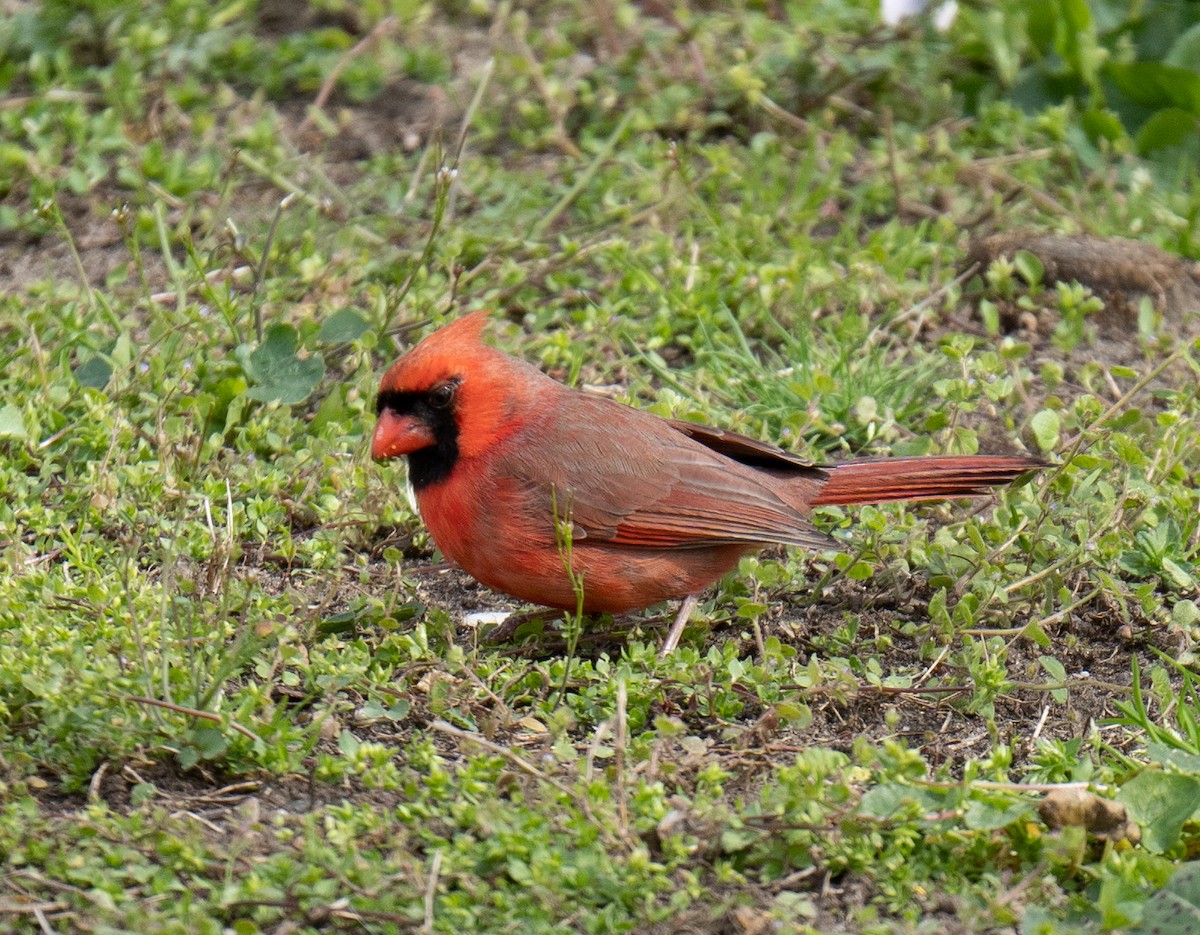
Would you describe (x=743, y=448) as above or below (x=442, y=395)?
below

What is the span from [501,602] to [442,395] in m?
0.60

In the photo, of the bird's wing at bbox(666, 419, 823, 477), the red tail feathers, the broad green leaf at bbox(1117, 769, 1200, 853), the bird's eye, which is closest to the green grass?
the broad green leaf at bbox(1117, 769, 1200, 853)

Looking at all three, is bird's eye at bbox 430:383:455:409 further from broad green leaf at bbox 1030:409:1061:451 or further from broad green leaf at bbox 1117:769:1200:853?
broad green leaf at bbox 1117:769:1200:853

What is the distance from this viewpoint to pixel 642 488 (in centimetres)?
376

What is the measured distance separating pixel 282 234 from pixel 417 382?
174cm

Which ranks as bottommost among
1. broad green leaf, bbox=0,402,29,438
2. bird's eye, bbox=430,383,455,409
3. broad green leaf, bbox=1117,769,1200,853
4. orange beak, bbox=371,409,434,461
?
broad green leaf, bbox=1117,769,1200,853

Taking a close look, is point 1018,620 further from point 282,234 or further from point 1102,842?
point 282,234

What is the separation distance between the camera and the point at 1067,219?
5.59 metres

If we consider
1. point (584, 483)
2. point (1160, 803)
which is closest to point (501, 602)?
point (584, 483)

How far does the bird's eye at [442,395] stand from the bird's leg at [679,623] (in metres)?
0.74

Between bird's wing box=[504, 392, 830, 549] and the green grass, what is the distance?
18cm

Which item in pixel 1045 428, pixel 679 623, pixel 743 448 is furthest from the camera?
pixel 1045 428

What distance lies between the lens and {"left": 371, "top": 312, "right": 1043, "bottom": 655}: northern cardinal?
3.66 m

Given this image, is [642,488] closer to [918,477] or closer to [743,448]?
[743,448]
